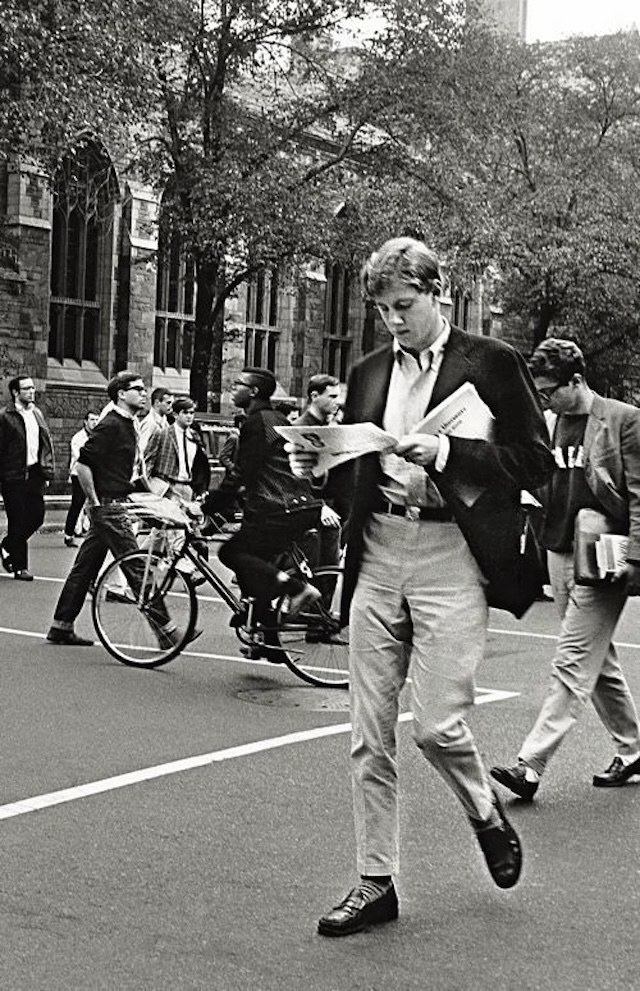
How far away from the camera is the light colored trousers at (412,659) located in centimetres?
462

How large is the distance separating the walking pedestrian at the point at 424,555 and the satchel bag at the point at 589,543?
5.63 feet

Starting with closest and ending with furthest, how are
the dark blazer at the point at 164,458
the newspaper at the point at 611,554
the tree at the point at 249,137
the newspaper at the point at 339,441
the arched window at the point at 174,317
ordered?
1. the newspaper at the point at 339,441
2. the newspaper at the point at 611,554
3. the dark blazer at the point at 164,458
4. the tree at the point at 249,137
5. the arched window at the point at 174,317

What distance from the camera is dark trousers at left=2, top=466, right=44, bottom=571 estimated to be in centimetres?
1534

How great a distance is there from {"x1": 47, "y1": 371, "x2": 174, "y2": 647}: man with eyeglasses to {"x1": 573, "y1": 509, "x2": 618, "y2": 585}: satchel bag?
15.7 ft

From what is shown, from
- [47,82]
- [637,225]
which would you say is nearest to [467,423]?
[47,82]

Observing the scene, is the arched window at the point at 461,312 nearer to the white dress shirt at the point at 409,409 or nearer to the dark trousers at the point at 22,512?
the dark trousers at the point at 22,512

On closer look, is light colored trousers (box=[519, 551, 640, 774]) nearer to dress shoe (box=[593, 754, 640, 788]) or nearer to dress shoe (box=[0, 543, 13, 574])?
dress shoe (box=[593, 754, 640, 788])

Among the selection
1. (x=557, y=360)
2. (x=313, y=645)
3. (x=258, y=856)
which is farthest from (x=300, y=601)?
(x=258, y=856)

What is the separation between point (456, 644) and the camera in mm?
4621

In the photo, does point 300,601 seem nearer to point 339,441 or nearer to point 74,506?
point 339,441

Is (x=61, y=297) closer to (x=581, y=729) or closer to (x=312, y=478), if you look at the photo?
(x=581, y=729)

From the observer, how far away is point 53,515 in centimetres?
2580

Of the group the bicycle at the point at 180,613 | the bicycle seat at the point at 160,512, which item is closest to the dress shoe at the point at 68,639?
the bicycle at the point at 180,613

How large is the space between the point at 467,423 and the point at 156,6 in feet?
65.1
